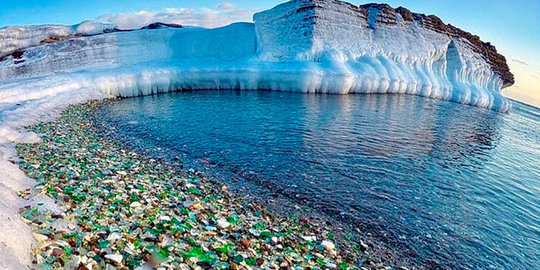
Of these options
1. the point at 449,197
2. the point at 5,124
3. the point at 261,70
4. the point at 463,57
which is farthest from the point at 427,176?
the point at 463,57

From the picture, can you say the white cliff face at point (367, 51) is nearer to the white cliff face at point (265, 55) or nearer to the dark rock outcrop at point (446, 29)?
the white cliff face at point (265, 55)

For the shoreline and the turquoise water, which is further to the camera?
the turquoise water

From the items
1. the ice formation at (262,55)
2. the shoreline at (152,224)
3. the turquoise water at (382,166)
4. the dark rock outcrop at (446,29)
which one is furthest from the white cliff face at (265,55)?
the shoreline at (152,224)

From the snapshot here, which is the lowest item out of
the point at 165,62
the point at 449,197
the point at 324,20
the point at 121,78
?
the point at 449,197

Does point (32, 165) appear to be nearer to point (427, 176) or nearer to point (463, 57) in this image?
point (427, 176)

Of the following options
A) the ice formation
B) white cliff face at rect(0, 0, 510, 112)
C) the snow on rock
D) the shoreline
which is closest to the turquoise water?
the shoreline

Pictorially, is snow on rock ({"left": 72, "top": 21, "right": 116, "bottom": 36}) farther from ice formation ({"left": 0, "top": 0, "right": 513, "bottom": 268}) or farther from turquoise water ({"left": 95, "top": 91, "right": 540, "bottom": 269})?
turquoise water ({"left": 95, "top": 91, "right": 540, "bottom": 269})

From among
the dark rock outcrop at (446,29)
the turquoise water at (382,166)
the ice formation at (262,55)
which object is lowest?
the turquoise water at (382,166)
